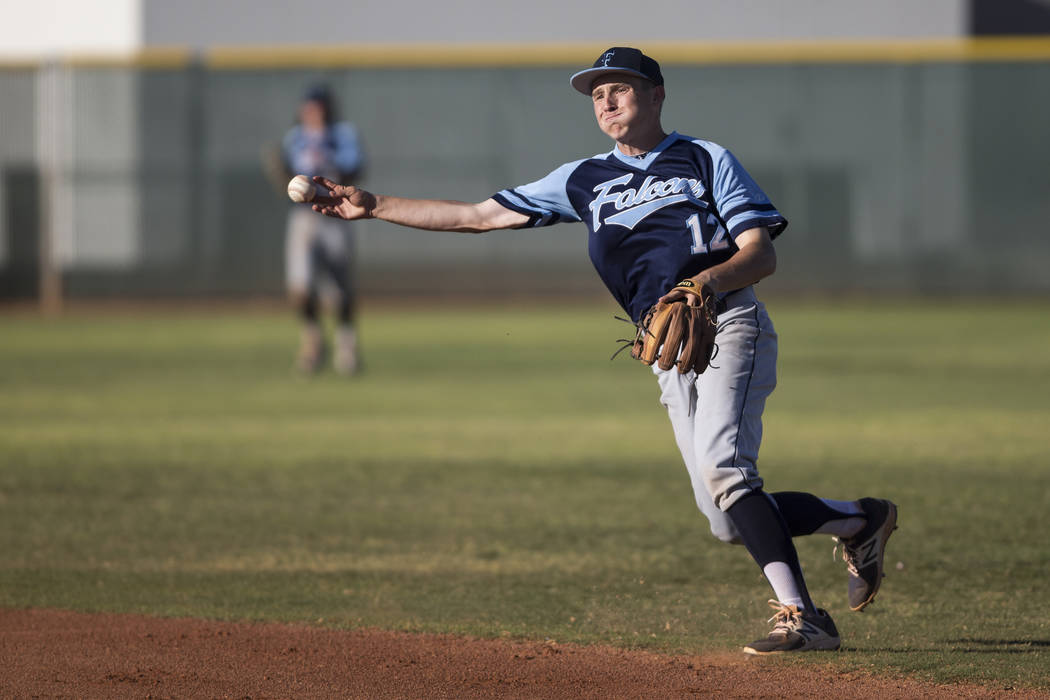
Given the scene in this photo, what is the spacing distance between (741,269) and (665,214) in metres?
0.35

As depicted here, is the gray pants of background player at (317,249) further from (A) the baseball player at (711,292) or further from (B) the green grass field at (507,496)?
(A) the baseball player at (711,292)

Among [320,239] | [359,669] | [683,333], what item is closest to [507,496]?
[359,669]

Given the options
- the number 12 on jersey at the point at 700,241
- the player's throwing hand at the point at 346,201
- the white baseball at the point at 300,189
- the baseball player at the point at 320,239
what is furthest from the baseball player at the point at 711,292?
the baseball player at the point at 320,239

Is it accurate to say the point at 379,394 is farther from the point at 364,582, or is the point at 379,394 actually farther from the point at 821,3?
the point at 821,3

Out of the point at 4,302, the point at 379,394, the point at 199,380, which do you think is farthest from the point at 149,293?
the point at 379,394

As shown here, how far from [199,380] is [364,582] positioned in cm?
748

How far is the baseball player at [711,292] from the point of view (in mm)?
4363

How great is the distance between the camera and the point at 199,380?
1273cm

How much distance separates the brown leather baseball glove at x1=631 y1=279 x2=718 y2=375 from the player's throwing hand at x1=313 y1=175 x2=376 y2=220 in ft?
3.47

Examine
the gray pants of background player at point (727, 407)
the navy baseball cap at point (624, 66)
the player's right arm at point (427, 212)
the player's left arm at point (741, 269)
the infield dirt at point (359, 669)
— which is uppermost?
the navy baseball cap at point (624, 66)

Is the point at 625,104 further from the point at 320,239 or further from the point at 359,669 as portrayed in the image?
the point at 320,239

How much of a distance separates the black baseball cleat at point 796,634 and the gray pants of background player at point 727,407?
31 cm

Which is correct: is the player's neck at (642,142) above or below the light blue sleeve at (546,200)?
above

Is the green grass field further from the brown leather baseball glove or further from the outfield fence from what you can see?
the outfield fence
